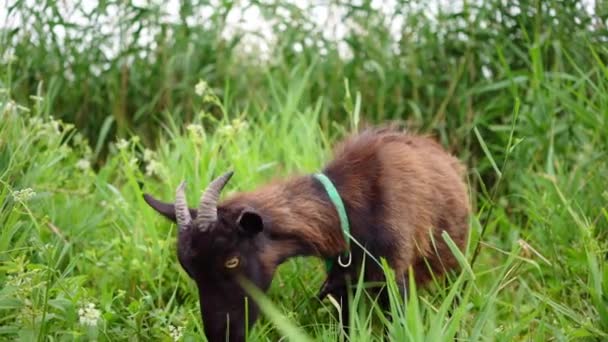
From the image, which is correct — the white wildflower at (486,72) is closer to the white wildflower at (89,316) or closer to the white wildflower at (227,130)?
the white wildflower at (227,130)

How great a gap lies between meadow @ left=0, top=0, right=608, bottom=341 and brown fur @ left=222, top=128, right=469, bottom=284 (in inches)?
7.8

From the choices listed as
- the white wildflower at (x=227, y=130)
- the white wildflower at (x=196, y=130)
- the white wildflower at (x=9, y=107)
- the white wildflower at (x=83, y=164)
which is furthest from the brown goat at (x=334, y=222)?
the white wildflower at (x=83, y=164)

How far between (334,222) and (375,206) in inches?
9.4

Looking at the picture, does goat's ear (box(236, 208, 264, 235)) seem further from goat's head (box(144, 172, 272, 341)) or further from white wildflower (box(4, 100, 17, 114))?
white wildflower (box(4, 100, 17, 114))

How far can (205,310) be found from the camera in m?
4.43

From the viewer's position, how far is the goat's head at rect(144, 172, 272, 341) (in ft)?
14.6

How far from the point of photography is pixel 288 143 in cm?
659

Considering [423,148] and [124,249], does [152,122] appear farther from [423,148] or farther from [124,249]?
[423,148]

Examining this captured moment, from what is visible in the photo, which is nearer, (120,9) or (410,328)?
(410,328)

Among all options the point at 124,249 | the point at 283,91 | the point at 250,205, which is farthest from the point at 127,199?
the point at 250,205

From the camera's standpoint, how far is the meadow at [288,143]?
4.77m

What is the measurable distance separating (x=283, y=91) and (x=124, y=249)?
208 centimetres

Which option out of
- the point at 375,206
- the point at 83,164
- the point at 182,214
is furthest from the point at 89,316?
the point at 83,164

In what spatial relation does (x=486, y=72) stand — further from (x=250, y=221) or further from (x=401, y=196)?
(x=250, y=221)
